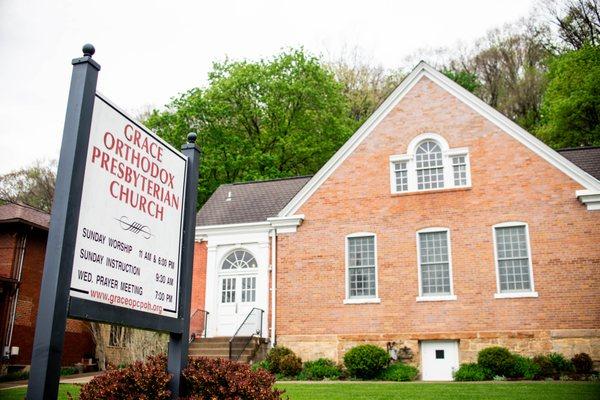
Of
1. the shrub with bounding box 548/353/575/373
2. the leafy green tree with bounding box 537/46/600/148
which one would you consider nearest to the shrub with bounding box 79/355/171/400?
the shrub with bounding box 548/353/575/373

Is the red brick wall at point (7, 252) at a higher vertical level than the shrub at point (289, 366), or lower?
higher

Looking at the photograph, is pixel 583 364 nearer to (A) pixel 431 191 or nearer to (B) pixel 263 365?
(A) pixel 431 191

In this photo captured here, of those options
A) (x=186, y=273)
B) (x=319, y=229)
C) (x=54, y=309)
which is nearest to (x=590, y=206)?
A: (x=319, y=229)

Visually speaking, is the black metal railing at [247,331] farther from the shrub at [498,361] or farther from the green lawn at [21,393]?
the shrub at [498,361]

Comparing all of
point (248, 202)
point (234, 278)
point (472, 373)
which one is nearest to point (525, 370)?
point (472, 373)

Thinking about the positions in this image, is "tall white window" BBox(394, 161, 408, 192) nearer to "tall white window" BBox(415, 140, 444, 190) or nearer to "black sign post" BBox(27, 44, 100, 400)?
"tall white window" BBox(415, 140, 444, 190)

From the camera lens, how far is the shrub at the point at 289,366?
16.9m

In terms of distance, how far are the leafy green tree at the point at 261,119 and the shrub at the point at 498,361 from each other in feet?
60.9

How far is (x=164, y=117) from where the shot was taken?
32812 mm

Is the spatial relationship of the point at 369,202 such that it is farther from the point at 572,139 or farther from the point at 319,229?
the point at 572,139

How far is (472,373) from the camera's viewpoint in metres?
15.6

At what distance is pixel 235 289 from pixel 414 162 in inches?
309

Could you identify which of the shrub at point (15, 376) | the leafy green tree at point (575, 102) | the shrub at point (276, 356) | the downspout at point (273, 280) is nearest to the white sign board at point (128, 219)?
the shrub at point (276, 356)

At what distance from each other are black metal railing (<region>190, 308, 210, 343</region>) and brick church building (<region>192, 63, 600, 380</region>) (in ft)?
0.27
